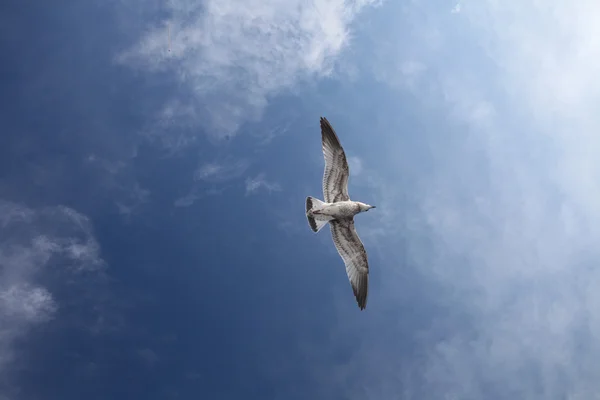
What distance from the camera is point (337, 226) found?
20.8 m

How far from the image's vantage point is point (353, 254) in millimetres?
21219

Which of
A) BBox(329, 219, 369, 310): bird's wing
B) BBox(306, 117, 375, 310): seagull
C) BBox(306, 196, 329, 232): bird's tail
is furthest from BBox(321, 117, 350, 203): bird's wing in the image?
BBox(329, 219, 369, 310): bird's wing

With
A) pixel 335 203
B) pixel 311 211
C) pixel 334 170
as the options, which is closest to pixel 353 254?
pixel 335 203

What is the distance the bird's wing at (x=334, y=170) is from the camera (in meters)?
19.9

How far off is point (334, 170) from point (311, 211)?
205cm

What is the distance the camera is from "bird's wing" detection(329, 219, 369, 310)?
20781mm

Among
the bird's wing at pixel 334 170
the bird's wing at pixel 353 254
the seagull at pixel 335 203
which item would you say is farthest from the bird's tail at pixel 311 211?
the bird's wing at pixel 353 254

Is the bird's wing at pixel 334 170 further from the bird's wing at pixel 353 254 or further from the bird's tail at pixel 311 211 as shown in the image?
the bird's wing at pixel 353 254

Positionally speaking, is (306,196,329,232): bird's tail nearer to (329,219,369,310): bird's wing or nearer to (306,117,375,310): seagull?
(306,117,375,310): seagull

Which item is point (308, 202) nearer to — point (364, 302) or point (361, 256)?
point (361, 256)

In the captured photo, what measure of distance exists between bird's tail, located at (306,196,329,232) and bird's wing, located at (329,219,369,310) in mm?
926

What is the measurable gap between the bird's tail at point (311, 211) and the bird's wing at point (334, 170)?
59 cm

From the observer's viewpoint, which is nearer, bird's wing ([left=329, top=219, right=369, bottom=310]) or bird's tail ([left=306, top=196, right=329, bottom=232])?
bird's tail ([left=306, top=196, right=329, bottom=232])

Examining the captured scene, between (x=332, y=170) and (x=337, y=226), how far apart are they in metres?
2.62
